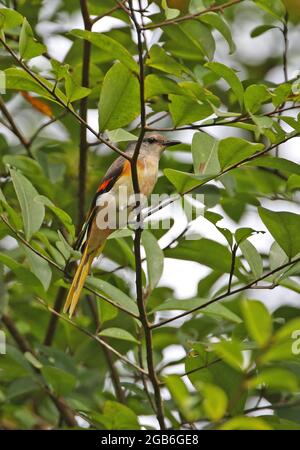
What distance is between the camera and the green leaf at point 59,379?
3.63 m

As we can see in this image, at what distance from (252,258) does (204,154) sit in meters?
0.45

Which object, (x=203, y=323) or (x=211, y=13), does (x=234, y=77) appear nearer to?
(x=211, y=13)

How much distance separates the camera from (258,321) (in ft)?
5.02

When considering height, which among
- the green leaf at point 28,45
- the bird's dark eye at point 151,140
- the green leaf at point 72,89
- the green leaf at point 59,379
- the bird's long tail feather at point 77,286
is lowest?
the green leaf at point 59,379

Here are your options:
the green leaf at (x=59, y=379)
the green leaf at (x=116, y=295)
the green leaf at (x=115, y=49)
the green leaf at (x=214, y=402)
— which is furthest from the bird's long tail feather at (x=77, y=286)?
the green leaf at (x=214, y=402)

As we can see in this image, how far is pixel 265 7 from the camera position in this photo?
3.48 metres

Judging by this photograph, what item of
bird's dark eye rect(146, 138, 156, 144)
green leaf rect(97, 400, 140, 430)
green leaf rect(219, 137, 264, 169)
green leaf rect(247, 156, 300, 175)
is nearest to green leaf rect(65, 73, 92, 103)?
green leaf rect(219, 137, 264, 169)

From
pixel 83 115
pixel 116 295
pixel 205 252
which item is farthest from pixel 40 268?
pixel 205 252

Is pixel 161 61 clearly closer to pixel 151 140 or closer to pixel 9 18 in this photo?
pixel 9 18

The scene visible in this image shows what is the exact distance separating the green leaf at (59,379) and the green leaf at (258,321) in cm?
220

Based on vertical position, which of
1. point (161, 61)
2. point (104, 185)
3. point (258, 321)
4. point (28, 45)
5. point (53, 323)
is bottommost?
point (258, 321)

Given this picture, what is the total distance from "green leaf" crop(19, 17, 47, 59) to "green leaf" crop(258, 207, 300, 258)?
943 mm

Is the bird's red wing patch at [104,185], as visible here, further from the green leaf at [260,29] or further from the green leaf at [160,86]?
the green leaf at [160,86]
